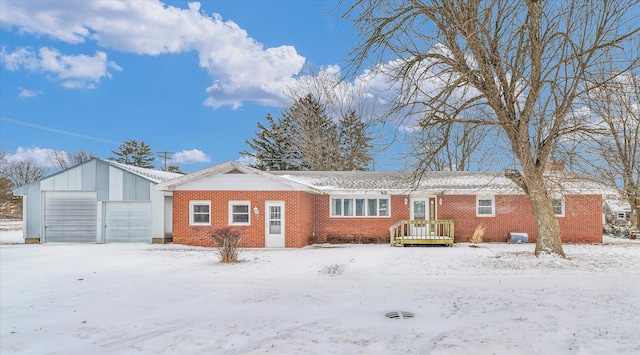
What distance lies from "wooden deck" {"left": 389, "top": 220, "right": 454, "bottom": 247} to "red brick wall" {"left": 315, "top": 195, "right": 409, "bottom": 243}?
761 millimetres

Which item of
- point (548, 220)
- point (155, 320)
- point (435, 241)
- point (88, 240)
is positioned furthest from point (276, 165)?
point (155, 320)

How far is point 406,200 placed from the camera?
21641 millimetres

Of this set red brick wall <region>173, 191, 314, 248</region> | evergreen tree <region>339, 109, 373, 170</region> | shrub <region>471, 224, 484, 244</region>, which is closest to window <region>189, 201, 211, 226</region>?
red brick wall <region>173, 191, 314, 248</region>

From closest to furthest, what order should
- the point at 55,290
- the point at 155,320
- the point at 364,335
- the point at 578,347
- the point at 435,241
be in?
the point at 578,347 → the point at 364,335 → the point at 155,320 → the point at 55,290 → the point at 435,241

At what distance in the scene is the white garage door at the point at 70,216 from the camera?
21656 mm

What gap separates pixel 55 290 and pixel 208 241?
982 centimetres

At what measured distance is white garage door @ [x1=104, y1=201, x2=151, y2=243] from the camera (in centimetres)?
2133

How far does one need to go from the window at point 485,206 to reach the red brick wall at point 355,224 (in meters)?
3.41

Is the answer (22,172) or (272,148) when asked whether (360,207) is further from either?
(22,172)

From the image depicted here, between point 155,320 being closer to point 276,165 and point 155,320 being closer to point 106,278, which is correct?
point 106,278

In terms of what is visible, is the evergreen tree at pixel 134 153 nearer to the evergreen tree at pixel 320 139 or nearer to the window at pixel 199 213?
the evergreen tree at pixel 320 139

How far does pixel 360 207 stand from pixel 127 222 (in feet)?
37.4

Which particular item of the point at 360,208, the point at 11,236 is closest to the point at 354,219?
the point at 360,208

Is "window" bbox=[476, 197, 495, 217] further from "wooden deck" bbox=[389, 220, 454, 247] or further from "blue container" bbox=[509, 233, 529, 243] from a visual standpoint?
"wooden deck" bbox=[389, 220, 454, 247]
